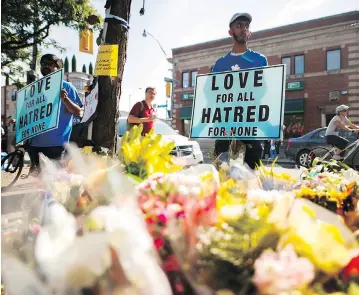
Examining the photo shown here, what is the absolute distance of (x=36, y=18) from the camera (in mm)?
11109

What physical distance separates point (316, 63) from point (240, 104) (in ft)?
75.6

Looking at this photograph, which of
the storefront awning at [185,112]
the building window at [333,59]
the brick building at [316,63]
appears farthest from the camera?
the storefront awning at [185,112]

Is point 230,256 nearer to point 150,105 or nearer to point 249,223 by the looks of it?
point 249,223

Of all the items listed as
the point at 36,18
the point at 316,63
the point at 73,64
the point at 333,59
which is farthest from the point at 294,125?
the point at 73,64

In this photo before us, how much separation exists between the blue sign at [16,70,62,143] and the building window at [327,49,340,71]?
2308 cm

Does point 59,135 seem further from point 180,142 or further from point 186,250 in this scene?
point 180,142

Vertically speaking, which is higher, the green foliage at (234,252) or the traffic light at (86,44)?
the traffic light at (86,44)

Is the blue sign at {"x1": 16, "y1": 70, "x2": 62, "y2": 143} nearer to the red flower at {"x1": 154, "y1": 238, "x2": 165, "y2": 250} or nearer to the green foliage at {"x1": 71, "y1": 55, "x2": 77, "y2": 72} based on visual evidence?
the red flower at {"x1": 154, "y1": 238, "x2": 165, "y2": 250}

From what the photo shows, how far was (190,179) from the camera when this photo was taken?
0.90 meters

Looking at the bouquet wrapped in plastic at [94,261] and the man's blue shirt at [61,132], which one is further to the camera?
the man's blue shirt at [61,132]

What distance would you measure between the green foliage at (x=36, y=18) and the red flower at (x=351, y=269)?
1050cm

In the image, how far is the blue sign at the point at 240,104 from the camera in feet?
7.82

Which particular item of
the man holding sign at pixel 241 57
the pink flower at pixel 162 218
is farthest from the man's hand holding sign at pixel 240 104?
the pink flower at pixel 162 218

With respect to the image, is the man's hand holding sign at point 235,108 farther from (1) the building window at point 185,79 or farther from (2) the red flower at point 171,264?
(1) the building window at point 185,79
